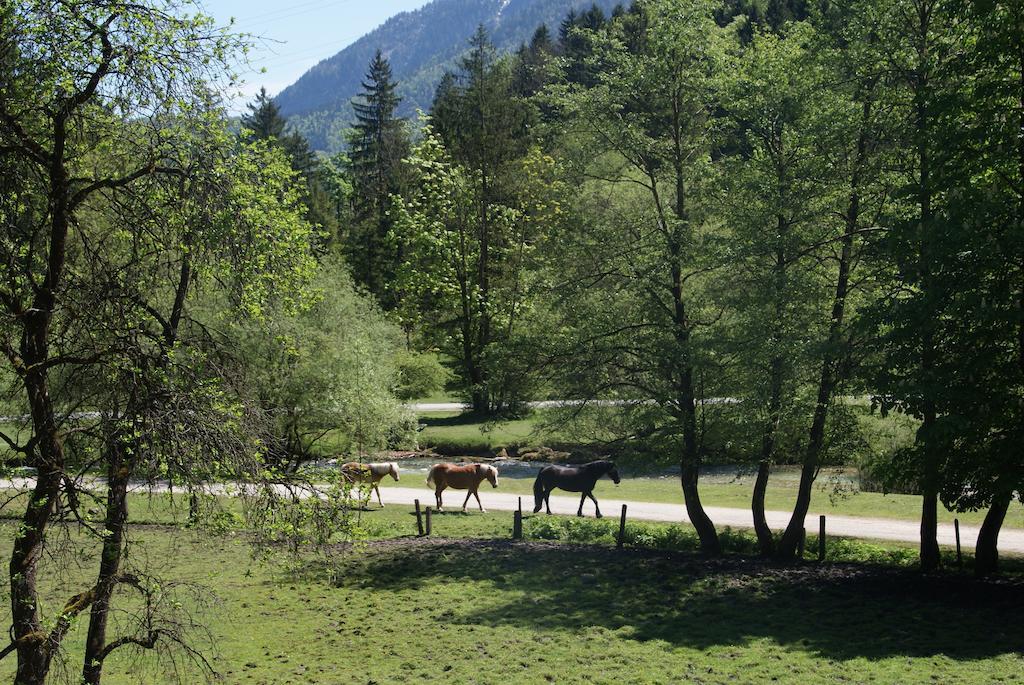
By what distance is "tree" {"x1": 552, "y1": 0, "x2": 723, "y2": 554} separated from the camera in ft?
71.2

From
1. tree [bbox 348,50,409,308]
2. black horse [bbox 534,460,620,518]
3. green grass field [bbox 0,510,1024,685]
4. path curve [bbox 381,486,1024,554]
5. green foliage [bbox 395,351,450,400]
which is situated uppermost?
tree [bbox 348,50,409,308]

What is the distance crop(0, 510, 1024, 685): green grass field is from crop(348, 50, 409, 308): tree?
141 ft

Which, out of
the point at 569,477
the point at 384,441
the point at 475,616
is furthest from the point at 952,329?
the point at 384,441

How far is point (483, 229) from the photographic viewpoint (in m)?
55.0

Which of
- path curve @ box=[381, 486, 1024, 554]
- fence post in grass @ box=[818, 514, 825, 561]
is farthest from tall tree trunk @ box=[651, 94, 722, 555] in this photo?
path curve @ box=[381, 486, 1024, 554]

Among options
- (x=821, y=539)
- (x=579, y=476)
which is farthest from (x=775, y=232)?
(x=579, y=476)

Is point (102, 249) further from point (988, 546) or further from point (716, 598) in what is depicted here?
point (988, 546)

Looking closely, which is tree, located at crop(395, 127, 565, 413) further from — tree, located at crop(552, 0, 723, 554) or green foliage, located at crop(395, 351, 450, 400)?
tree, located at crop(552, 0, 723, 554)

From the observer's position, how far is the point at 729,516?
87.4 feet

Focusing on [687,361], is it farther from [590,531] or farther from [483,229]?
[483,229]

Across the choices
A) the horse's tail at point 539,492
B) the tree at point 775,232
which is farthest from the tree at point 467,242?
the tree at point 775,232

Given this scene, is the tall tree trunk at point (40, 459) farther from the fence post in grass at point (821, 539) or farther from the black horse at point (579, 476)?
the black horse at point (579, 476)

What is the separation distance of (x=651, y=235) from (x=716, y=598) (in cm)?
837

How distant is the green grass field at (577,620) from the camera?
46.9ft
